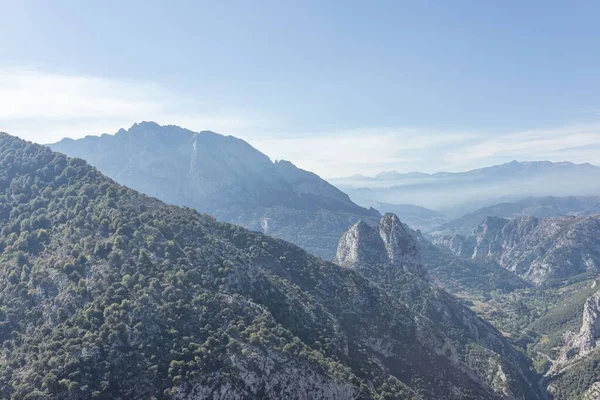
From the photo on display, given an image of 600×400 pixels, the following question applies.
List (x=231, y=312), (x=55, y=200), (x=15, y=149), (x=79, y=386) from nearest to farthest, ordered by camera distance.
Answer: (x=79, y=386) < (x=231, y=312) < (x=55, y=200) < (x=15, y=149)

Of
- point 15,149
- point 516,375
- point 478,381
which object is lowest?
point 516,375

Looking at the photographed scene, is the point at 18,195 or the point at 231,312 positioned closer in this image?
the point at 231,312

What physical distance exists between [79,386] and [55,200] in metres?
79.1

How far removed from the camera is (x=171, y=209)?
150 m

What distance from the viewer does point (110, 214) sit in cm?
12850

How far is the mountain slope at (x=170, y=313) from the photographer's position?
278 feet

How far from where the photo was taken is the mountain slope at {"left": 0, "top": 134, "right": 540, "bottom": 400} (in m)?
Answer: 84.6

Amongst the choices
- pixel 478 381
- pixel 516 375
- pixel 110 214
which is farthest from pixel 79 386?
pixel 516 375

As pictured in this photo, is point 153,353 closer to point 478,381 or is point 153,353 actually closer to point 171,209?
point 171,209

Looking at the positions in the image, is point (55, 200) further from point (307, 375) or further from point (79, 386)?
point (307, 375)

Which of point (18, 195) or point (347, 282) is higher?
point (18, 195)

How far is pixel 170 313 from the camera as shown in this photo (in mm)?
97250

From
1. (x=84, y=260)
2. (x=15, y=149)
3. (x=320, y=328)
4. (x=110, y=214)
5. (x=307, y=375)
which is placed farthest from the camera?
(x=15, y=149)

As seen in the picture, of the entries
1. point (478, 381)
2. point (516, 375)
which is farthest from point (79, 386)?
point (516, 375)
